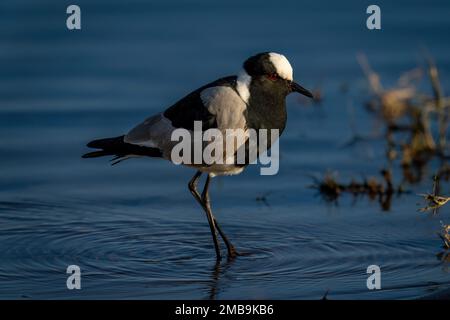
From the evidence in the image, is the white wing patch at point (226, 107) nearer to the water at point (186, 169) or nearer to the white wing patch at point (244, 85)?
the white wing patch at point (244, 85)

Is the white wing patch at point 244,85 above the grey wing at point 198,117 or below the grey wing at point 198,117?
above

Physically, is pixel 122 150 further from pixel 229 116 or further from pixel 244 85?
pixel 244 85

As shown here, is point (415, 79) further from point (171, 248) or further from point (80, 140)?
point (171, 248)

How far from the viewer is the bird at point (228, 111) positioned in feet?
25.3

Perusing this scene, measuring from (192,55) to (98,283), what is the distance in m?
5.84

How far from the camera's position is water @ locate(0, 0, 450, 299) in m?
7.28

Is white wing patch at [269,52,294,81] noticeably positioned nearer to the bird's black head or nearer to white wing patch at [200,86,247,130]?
the bird's black head

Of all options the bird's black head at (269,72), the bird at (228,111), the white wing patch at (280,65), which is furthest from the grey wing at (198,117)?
the white wing patch at (280,65)

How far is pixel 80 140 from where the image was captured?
34.6ft

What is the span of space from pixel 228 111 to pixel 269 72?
0.44 m

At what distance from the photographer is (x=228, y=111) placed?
7691 mm

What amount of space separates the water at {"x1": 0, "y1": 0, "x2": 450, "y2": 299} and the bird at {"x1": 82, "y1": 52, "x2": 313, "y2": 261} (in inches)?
23.8

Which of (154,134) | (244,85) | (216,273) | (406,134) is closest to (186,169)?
(154,134)

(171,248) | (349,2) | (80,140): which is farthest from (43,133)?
(349,2)
